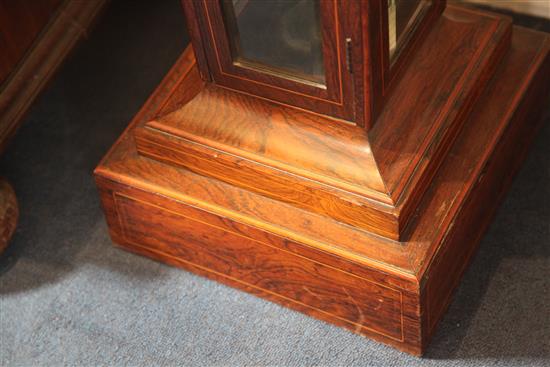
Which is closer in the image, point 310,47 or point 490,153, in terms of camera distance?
point 310,47

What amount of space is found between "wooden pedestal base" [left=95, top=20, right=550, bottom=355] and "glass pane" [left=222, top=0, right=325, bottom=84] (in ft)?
0.50

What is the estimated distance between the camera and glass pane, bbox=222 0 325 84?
1.26 meters

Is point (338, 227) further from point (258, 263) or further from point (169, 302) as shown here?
point (169, 302)

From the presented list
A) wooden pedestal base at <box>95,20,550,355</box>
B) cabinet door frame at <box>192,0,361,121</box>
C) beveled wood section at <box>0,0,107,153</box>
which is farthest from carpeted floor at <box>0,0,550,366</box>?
cabinet door frame at <box>192,0,361,121</box>

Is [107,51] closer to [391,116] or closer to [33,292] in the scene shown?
[33,292]

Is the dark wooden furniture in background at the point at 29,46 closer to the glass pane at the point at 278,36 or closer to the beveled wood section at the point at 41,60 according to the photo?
the beveled wood section at the point at 41,60

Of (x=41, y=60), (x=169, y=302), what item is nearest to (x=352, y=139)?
(x=169, y=302)

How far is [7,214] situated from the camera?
1.60 m

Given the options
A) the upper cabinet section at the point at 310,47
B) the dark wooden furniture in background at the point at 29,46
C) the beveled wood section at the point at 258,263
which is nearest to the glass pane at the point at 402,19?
the upper cabinet section at the point at 310,47

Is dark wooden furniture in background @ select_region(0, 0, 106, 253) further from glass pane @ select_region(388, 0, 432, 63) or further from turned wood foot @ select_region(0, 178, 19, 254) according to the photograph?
glass pane @ select_region(388, 0, 432, 63)

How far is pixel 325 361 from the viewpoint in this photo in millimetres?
1459

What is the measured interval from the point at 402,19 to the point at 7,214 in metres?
0.65

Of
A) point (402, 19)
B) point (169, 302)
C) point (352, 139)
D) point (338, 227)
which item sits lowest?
point (169, 302)

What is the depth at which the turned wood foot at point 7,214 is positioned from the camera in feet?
5.23
